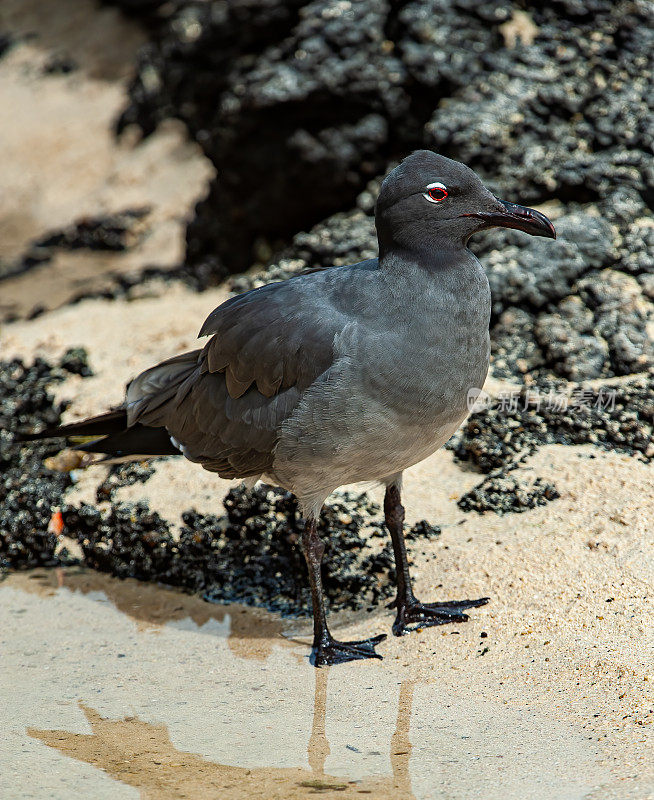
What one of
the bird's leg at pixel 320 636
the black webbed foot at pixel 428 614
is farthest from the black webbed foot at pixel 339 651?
the black webbed foot at pixel 428 614

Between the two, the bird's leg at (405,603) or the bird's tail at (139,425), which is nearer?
the bird's leg at (405,603)

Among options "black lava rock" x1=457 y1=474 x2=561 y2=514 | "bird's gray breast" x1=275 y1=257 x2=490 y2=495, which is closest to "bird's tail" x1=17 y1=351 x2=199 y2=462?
"bird's gray breast" x1=275 y1=257 x2=490 y2=495

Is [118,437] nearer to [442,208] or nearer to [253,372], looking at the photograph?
[253,372]

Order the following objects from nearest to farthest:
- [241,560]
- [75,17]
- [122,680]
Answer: [122,680] < [241,560] < [75,17]

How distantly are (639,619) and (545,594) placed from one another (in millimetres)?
425

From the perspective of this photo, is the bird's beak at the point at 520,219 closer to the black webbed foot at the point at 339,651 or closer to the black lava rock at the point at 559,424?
the black lava rock at the point at 559,424

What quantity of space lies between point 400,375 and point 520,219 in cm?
81

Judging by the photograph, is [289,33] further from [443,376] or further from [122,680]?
[122,680]

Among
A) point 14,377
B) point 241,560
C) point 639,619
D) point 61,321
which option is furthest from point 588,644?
point 61,321

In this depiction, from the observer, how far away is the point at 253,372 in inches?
161

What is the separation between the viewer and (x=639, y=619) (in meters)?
3.78

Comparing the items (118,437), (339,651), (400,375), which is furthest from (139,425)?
(400,375)

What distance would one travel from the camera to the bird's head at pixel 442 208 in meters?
3.76

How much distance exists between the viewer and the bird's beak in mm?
3760
